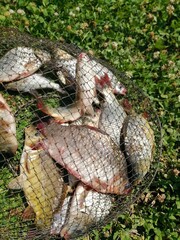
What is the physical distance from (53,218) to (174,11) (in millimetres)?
2960

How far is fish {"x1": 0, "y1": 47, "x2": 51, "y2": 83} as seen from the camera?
4482mm

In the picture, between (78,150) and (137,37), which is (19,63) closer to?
(78,150)

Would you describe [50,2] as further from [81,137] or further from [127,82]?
[81,137]

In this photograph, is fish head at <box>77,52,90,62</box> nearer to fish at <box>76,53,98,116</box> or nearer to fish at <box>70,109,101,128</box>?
fish at <box>76,53,98,116</box>

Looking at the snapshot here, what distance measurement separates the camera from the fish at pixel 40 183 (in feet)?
13.0

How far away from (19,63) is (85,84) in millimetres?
584

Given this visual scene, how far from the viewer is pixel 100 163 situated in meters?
4.04

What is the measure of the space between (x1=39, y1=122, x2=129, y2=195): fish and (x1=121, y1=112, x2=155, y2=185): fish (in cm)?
9

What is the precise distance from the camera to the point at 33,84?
4.62 metres

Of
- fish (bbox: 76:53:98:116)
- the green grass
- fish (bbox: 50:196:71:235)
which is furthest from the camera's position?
the green grass

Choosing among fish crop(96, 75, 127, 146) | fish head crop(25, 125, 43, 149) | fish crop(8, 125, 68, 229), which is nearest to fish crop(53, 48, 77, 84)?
fish crop(96, 75, 127, 146)

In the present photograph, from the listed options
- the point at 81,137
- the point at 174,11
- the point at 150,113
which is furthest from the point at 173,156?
the point at 174,11

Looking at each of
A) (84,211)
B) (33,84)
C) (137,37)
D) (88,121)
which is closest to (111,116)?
(88,121)

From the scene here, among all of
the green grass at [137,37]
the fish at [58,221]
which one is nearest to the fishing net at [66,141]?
the fish at [58,221]
